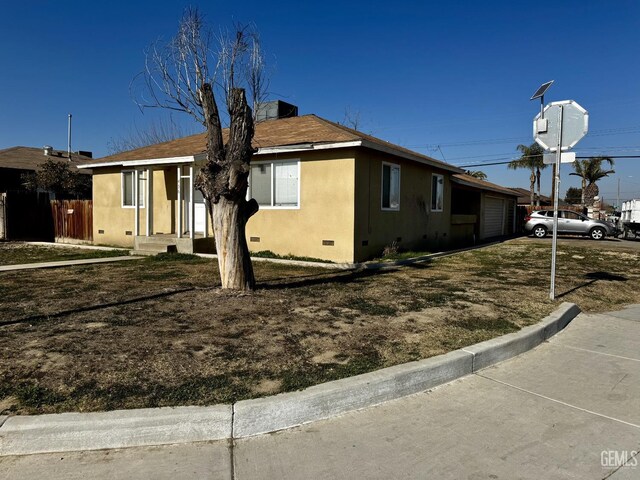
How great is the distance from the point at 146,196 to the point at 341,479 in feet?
47.2

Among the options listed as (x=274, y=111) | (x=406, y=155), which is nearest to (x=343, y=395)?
(x=406, y=155)

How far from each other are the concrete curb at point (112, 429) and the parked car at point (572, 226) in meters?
25.9

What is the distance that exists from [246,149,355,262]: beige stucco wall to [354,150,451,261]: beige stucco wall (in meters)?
0.29

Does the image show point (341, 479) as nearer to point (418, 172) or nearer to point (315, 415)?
point (315, 415)

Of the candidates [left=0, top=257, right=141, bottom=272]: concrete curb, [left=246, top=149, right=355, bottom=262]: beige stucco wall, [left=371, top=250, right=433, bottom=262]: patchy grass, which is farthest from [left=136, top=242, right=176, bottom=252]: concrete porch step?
[left=371, top=250, right=433, bottom=262]: patchy grass

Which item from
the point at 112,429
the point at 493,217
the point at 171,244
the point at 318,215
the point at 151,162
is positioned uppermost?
the point at 151,162

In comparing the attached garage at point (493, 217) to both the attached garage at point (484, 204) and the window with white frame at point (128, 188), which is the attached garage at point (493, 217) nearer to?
the attached garage at point (484, 204)

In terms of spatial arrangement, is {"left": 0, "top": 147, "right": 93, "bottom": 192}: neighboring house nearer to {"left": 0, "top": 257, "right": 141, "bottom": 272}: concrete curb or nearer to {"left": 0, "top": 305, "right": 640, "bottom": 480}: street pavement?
{"left": 0, "top": 257, "right": 141, "bottom": 272}: concrete curb

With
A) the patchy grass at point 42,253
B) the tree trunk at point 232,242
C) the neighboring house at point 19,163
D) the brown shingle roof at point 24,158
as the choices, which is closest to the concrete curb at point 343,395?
the tree trunk at point 232,242

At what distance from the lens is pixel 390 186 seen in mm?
13750

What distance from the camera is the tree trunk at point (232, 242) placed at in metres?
7.11

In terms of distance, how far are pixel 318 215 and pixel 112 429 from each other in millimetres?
9640

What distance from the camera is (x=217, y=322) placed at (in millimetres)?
5605

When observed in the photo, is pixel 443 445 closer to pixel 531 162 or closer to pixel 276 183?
pixel 276 183
